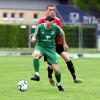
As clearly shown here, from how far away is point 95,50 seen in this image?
1671 inches

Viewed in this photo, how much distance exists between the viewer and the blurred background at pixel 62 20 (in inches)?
1660

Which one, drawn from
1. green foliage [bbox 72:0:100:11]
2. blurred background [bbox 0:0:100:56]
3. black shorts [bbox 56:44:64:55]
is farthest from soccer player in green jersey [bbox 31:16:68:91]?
green foliage [bbox 72:0:100:11]

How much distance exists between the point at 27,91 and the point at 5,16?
171ft

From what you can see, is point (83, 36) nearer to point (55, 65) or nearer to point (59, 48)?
point (59, 48)

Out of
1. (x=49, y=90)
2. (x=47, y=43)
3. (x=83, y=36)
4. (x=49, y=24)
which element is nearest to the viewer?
(x=49, y=24)

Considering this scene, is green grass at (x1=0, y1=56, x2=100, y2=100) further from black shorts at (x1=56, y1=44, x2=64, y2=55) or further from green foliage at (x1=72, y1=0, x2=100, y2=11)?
green foliage at (x1=72, y1=0, x2=100, y2=11)

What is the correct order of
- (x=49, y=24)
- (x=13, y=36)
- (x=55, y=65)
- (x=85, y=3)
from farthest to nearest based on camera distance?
(x=85, y=3) → (x=13, y=36) → (x=55, y=65) → (x=49, y=24)

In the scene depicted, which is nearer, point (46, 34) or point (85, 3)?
point (46, 34)

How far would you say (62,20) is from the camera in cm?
6444

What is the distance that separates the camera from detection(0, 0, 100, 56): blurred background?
42156 mm

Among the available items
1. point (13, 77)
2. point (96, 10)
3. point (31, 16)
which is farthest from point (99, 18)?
point (13, 77)

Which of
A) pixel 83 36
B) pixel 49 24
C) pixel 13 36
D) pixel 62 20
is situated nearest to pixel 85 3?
pixel 62 20

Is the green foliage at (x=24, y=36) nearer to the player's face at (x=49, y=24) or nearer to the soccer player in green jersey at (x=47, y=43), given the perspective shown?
the soccer player in green jersey at (x=47, y=43)

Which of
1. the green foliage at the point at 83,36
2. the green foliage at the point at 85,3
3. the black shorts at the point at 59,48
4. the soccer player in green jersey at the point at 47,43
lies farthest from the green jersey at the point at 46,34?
the green foliage at the point at 85,3
